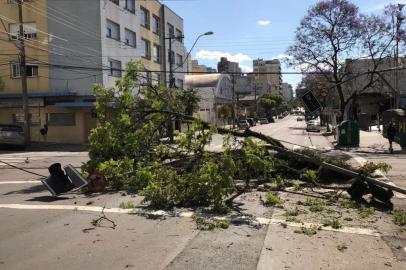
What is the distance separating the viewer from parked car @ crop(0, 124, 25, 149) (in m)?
33.2

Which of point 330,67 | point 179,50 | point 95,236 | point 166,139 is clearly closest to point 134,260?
point 95,236

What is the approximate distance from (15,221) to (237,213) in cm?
416

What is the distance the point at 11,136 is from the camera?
3322 cm

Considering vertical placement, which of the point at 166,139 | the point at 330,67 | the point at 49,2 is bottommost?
the point at 166,139

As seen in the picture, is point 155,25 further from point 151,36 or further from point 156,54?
point 156,54

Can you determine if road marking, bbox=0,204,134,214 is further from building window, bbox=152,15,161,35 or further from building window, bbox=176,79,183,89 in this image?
building window, bbox=176,79,183,89

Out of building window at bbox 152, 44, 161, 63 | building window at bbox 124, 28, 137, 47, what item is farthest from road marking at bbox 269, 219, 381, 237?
building window at bbox 152, 44, 161, 63

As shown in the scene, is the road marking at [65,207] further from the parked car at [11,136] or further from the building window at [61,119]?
the building window at [61,119]

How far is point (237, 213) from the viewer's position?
10070mm

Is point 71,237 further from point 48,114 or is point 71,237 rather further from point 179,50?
point 179,50

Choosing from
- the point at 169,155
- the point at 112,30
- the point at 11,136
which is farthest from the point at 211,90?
the point at 169,155

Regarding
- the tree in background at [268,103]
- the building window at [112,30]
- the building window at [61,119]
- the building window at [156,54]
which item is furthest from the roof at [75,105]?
the tree in background at [268,103]

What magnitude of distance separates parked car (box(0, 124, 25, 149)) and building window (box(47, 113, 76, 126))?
18.6 feet

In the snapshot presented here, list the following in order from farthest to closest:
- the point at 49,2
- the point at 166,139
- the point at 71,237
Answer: the point at 49,2 → the point at 166,139 → the point at 71,237
